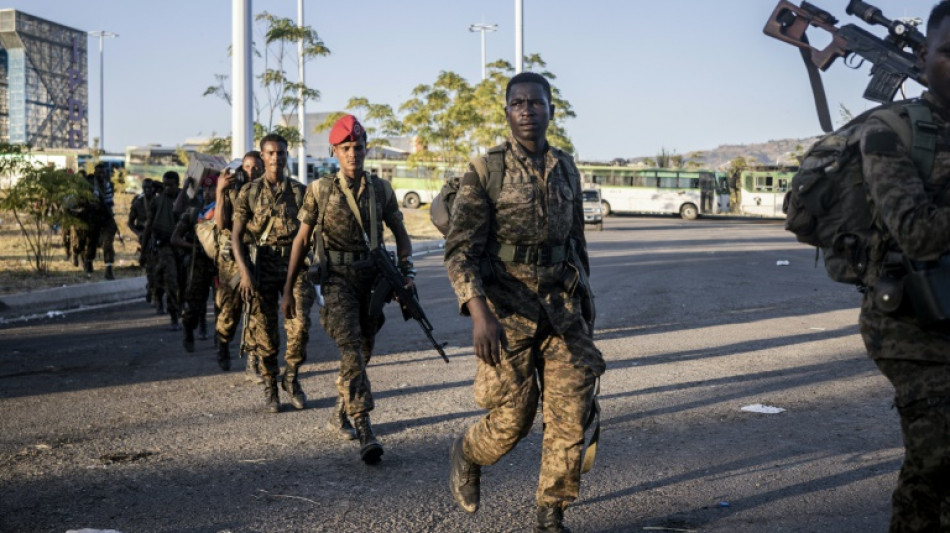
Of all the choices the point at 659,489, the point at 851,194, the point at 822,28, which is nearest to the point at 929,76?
the point at 851,194

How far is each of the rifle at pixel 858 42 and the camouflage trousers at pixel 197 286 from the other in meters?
5.28

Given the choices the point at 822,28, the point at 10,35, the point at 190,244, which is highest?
the point at 10,35

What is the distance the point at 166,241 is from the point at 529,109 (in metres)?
7.78

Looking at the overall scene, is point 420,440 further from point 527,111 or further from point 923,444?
point 923,444

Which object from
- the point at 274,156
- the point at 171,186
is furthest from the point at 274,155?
the point at 171,186

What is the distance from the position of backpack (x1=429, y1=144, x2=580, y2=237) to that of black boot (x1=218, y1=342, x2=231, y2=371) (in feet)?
14.1

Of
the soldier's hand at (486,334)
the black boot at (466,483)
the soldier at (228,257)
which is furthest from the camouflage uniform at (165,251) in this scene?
the soldier's hand at (486,334)

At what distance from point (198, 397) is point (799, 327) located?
647 cm

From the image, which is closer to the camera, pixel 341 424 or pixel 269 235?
pixel 341 424

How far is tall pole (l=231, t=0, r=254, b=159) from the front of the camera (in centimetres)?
1528

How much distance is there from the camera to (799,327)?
11266 millimetres

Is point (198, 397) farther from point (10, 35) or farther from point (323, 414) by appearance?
point (10, 35)

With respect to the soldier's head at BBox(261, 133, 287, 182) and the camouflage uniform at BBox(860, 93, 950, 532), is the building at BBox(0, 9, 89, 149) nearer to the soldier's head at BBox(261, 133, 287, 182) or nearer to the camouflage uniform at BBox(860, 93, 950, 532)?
the soldier's head at BBox(261, 133, 287, 182)

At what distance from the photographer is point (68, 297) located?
1431cm
